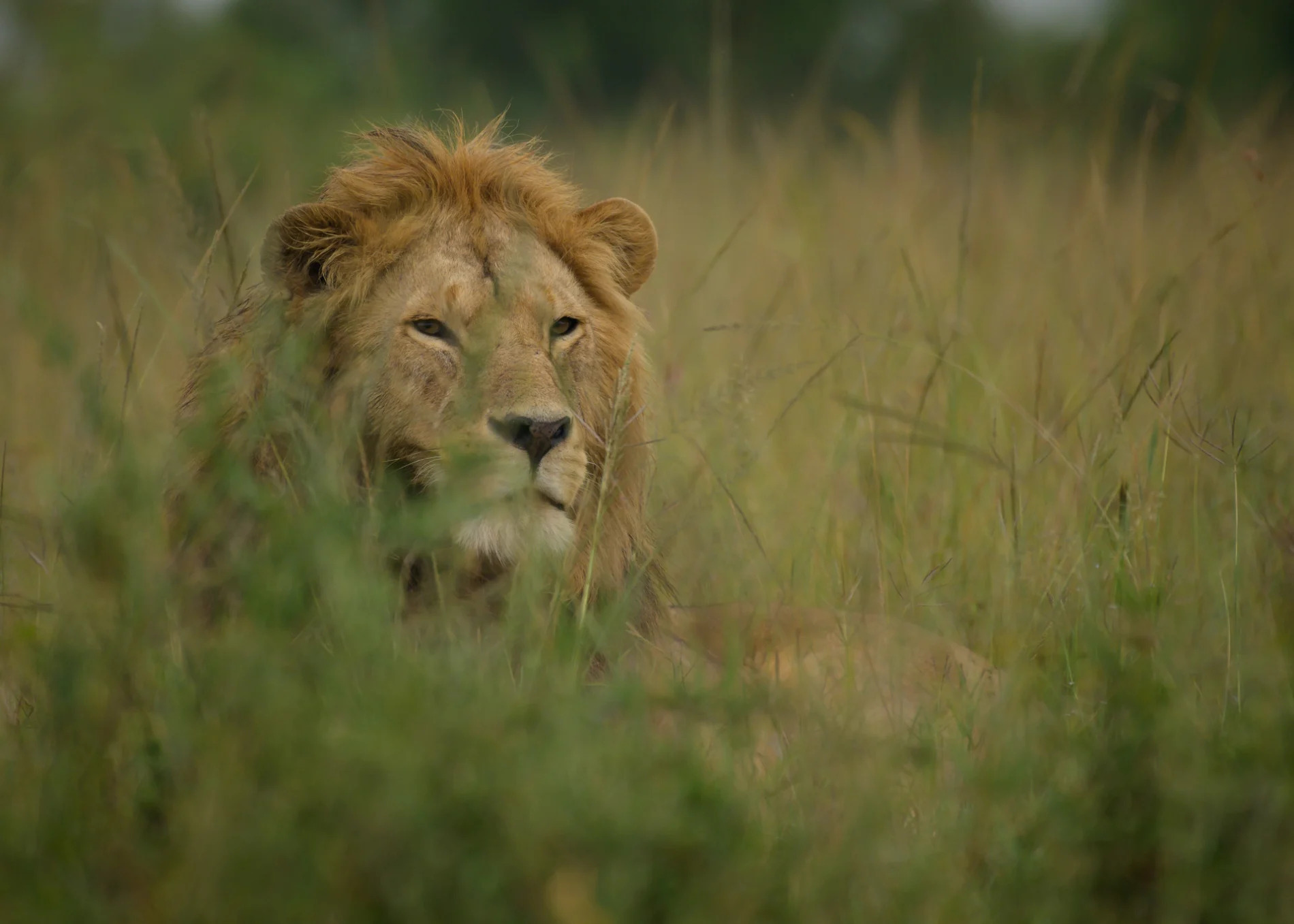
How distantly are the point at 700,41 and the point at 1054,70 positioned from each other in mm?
4984

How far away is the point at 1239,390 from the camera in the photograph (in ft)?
15.1

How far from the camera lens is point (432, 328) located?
3.12 meters

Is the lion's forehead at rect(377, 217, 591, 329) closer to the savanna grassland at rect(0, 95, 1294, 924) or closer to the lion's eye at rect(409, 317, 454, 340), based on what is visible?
the lion's eye at rect(409, 317, 454, 340)

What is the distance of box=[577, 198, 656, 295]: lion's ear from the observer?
11.9 feet

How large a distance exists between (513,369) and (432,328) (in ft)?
0.94

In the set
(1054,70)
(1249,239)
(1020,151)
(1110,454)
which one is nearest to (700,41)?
(1054,70)

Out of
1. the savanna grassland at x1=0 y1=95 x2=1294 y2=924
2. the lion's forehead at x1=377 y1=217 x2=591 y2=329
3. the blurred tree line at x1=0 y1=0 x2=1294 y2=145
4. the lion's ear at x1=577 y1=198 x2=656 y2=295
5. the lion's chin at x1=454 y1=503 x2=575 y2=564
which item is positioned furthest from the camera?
the blurred tree line at x1=0 y1=0 x2=1294 y2=145

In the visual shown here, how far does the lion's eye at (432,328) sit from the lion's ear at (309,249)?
259mm

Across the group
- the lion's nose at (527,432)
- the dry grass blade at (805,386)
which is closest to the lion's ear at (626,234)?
the dry grass blade at (805,386)

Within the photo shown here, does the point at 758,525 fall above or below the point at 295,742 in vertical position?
below

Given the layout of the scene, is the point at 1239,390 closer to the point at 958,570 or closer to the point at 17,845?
the point at 958,570

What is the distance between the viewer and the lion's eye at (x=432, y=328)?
3.11m

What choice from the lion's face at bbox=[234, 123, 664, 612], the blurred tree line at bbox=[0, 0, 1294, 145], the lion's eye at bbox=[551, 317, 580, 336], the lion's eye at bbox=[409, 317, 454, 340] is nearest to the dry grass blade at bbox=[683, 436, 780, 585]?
the lion's face at bbox=[234, 123, 664, 612]

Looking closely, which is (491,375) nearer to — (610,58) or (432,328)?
(432,328)
